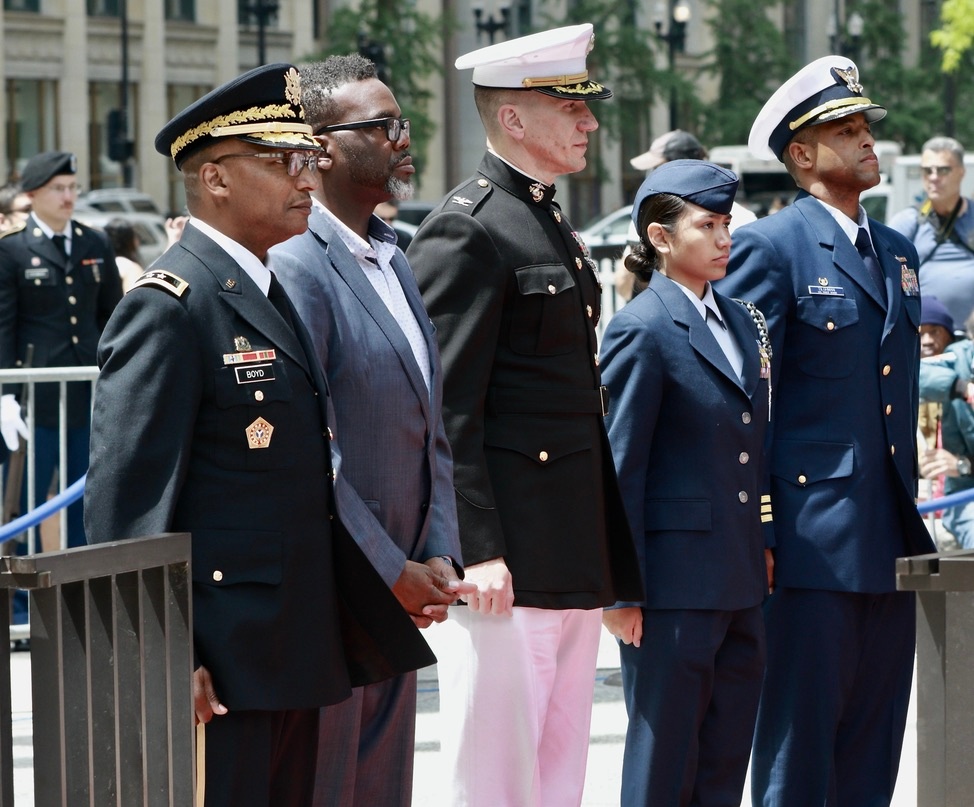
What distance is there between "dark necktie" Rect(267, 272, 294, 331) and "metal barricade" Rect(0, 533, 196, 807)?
58cm

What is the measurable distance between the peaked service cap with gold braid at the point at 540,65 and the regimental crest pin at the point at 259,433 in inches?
54.8

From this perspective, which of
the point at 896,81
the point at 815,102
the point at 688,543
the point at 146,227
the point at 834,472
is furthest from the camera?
the point at 896,81

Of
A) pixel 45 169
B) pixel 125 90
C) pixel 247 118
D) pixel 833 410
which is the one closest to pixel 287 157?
pixel 247 118

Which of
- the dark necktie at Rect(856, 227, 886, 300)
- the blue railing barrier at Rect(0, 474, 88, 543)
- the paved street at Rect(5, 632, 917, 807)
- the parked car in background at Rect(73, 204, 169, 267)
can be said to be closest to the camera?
the dark necktie at Rect(856, 227, 886, 300)

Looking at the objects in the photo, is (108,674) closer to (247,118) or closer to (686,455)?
(247,118)

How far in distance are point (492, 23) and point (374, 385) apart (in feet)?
116

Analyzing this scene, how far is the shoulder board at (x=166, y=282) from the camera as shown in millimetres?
3490

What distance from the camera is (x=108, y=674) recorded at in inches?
129

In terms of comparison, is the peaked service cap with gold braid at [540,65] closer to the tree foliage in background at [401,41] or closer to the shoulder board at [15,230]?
the shoulder board at [15,230]

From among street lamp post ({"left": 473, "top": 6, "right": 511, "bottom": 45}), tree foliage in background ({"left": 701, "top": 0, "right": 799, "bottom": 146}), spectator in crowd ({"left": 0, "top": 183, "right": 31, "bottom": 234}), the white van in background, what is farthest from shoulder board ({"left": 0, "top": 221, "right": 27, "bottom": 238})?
tree foliage in background ({"left": 701, "top": 0, "right": 799, "bottom": 146})

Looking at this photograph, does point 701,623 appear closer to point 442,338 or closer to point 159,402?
point 442,338

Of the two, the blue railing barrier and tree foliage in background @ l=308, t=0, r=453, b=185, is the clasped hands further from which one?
tree foliage in background @ l=308, t=0, r=453, b=185

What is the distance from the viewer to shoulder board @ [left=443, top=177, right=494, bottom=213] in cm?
452

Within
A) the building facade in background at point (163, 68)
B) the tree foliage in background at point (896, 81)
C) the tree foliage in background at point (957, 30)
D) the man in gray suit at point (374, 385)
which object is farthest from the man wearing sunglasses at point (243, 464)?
the tree foliage in background at point (896, 81)
